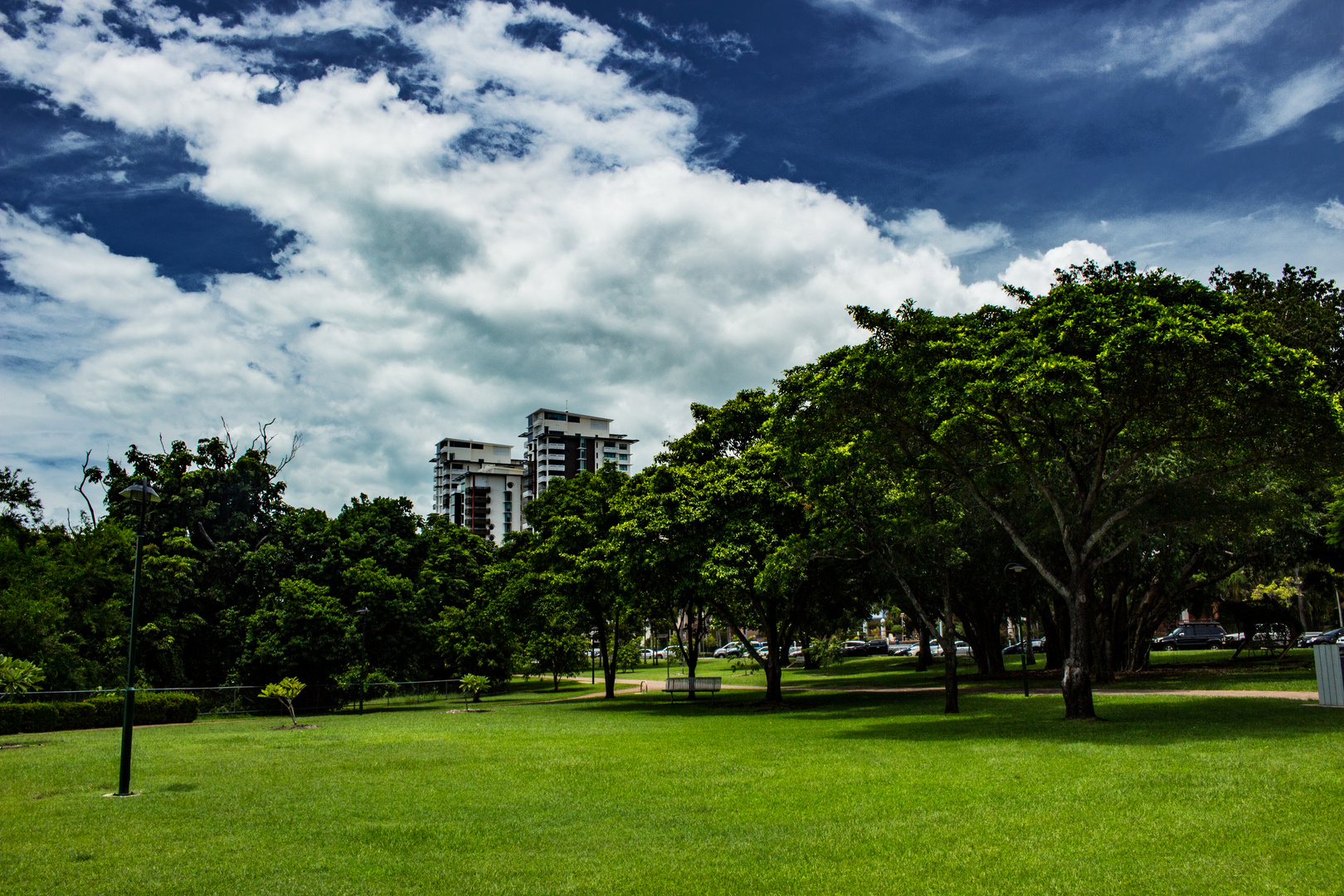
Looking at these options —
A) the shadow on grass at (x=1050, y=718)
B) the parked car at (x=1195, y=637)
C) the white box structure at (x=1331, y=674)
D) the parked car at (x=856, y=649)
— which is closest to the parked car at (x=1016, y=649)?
the parked car at (x=1195, y=637)

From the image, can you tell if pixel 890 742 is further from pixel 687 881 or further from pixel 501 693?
pixel 501 693

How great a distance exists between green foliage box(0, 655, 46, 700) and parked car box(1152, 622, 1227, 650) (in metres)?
59.5

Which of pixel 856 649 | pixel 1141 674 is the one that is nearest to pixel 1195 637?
pixel 856 649

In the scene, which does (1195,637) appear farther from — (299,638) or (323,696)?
(299,638)

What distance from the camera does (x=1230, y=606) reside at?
44.5m

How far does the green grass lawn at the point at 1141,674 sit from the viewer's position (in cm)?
2741

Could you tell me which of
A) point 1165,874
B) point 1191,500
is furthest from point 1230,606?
point 1165,874

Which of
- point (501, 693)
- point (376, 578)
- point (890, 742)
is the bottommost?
point (501, 693)

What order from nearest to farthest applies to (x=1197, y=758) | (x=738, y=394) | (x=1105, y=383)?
(x=1197, y=758) < (x=1105, y=383) < (x=738, y=394)

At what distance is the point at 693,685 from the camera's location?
3625cm

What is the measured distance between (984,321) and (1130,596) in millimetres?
24004

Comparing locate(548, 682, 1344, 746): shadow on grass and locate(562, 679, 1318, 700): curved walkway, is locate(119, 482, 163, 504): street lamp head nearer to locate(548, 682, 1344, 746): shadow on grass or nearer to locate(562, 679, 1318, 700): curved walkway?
locate(548, 682, 1344, 746): shadow on grass

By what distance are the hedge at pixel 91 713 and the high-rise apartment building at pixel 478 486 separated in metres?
118

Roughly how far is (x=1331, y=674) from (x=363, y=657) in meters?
33.3
